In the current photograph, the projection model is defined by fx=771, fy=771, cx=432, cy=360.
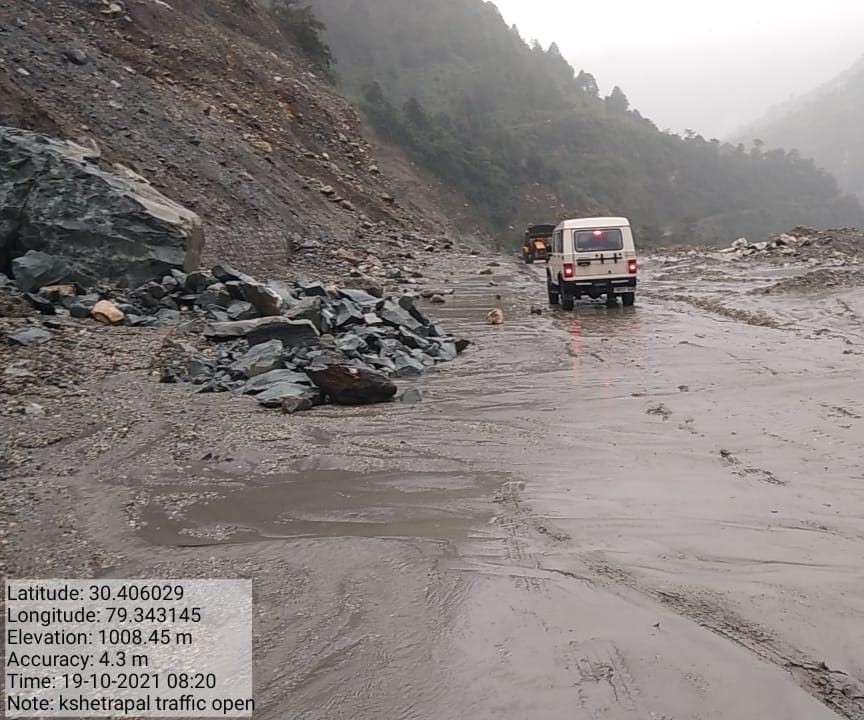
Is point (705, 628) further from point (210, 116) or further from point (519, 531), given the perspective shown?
point (210, 116)

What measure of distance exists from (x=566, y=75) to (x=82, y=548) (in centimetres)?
14291

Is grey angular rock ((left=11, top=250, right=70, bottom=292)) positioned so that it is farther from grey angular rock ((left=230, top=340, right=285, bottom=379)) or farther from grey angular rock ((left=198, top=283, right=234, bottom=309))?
grey angular rock ((left=230, top=340, right=285, bottom=379))

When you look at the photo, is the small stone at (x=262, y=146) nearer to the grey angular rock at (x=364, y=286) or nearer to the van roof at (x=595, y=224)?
the grey angular rock at (x=364, y=286)

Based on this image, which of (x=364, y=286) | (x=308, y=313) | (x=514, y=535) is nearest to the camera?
(x=514, y=535)

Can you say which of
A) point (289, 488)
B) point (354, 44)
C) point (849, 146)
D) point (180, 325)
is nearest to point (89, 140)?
point (180, 325)

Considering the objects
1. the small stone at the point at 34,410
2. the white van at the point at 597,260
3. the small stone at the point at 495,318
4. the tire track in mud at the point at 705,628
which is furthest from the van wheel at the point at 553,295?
the tire track in mud at the point at 705,628

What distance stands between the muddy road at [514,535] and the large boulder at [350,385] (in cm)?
26

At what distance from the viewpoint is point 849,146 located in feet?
611

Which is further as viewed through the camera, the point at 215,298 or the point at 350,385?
the point at 215,298

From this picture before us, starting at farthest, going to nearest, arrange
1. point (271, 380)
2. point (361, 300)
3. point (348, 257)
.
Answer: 1. point (348, 257)
2. point (361, 300)
3. point (271, 380)

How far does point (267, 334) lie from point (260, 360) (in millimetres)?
945

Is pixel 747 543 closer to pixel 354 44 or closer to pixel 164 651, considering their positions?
pixel 164 651

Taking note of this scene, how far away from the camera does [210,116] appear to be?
85.5 feet
